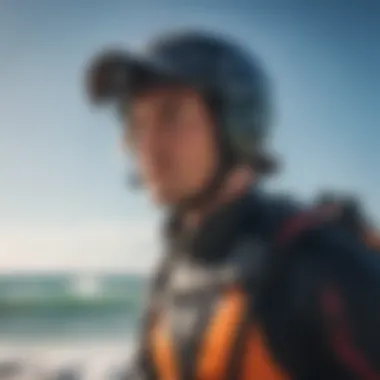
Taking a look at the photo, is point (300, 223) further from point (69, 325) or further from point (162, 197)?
point (69, 325)

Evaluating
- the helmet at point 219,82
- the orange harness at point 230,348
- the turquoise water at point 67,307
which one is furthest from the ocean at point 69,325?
the helmet at point 219,82

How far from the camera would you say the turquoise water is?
1012 mm

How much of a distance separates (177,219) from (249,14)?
316mm

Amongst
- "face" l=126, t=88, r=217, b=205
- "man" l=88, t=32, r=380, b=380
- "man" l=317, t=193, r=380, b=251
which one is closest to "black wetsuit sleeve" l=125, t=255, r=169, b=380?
"man" l=88, t=32, r=380, b=380

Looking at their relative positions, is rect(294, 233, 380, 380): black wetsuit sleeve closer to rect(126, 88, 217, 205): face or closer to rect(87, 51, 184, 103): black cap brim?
rect(126, 88, 217, 205): face

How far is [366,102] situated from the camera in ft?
3.45

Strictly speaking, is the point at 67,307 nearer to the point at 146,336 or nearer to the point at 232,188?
the point at 146,336

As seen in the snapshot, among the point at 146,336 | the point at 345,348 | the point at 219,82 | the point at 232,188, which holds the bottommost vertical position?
the point at 345,348

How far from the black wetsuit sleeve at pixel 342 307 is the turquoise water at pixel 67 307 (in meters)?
0.25

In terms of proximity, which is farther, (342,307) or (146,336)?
(146,336)

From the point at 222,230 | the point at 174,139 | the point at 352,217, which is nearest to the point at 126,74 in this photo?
the point at 174,139

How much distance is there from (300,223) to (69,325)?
0.35 metres

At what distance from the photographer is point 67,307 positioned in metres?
1.04

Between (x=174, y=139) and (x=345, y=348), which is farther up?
(x=174, y=139)
